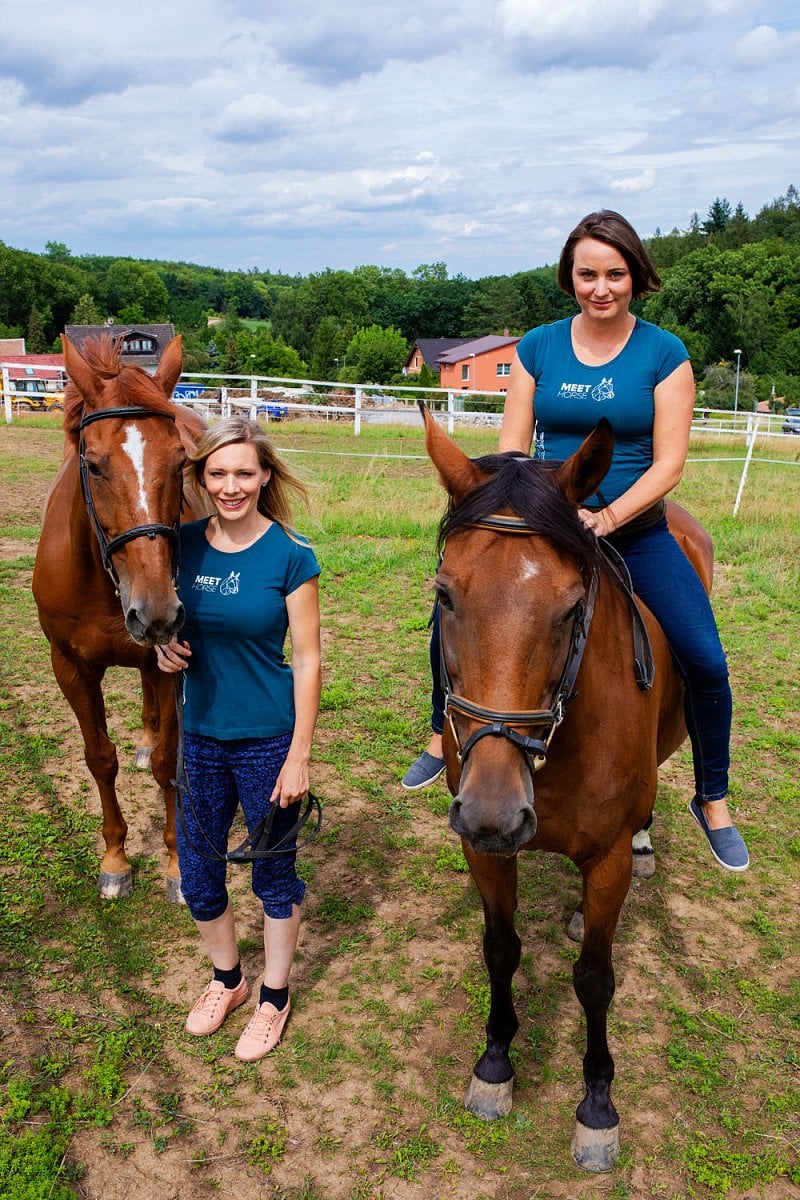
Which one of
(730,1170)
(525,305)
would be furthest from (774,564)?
(525,305)

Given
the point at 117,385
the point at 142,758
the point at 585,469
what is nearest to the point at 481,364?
the point at 142,758

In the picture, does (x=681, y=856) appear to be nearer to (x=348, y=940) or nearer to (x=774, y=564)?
(x=348, y=940)

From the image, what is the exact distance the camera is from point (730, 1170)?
8.31ft

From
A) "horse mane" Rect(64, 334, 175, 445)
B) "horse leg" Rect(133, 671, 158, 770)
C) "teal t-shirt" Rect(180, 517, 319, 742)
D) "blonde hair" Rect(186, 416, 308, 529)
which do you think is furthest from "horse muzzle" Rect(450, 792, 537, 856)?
"horse leg" Rect(133, 671, 158, 770)

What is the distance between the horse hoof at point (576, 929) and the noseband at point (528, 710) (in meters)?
1.93

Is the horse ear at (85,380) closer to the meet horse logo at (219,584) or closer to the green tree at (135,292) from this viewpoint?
the meet horse logo at (219,584)

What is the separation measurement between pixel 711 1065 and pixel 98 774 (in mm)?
2887

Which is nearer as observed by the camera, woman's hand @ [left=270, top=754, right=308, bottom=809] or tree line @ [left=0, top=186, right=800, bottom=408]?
woman's hand @ [left=270, top=754, right=308, bottom=809]

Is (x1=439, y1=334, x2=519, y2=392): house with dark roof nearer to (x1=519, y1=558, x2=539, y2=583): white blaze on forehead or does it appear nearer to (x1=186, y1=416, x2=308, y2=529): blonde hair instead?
(x1=186, y1=416, x2=308, y2=529): blonde hair

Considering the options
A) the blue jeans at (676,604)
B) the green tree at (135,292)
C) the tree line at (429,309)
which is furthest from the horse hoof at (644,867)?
the green tree at (135,292)

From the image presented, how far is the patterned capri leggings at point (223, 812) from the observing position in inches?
110

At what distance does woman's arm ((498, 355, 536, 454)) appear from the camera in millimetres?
2846

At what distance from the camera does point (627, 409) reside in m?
2.63

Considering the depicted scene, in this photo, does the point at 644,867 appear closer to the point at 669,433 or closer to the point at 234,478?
the point at 669,433
